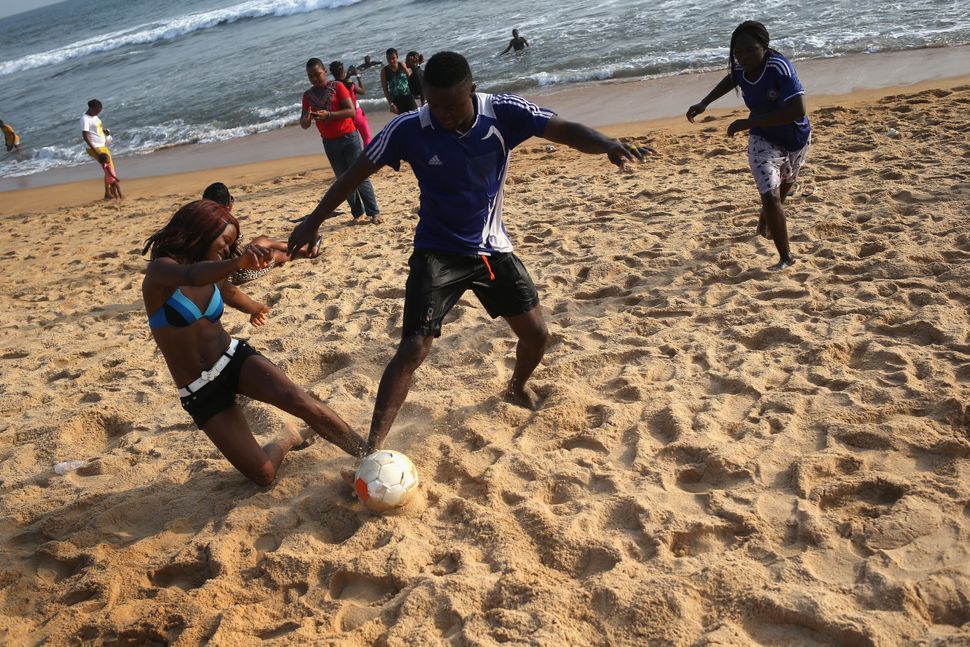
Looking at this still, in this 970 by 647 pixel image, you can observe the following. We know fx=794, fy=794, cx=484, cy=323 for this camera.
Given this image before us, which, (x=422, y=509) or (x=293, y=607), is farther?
(x=422, y=509)

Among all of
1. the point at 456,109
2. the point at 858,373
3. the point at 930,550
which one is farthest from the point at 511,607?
the point at 858,373

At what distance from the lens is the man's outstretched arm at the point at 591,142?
139 inches

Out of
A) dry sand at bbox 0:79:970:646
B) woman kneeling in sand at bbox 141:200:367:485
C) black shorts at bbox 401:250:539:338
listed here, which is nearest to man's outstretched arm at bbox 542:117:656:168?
black shorts at bbox 401:250:539:338

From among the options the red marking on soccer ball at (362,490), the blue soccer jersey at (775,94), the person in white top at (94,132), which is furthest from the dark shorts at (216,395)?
the person in white top at (94,132)

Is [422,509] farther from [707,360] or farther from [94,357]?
[94,357]

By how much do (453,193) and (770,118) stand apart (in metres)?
2.83

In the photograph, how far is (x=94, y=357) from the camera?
592cm

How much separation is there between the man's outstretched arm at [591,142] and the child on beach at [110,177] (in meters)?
10.6

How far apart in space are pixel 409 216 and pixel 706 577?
609cm

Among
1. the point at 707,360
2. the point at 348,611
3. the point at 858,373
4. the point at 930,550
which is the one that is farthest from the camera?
the point at 707,360

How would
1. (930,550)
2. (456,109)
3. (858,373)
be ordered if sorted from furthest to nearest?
(858,373), (456,109), (930,550)

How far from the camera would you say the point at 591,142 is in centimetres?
359

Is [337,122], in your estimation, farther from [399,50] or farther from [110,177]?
[399,50]

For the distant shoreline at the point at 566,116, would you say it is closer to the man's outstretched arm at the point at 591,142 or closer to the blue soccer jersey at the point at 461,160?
the blue soccer jersey at the point at 461,160
